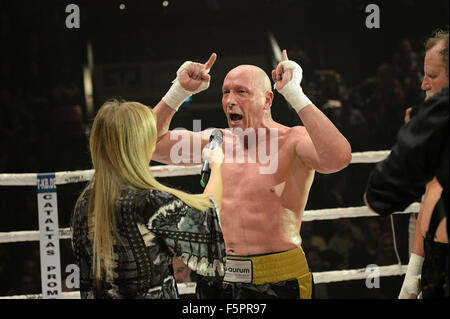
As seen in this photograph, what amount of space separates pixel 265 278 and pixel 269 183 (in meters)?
0.35

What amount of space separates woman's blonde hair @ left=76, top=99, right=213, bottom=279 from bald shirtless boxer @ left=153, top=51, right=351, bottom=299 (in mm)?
482

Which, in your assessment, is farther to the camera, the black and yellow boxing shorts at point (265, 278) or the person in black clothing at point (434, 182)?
the black and yellow boxing shorts at point (265, 278)

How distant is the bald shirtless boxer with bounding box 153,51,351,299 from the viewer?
1.88 m

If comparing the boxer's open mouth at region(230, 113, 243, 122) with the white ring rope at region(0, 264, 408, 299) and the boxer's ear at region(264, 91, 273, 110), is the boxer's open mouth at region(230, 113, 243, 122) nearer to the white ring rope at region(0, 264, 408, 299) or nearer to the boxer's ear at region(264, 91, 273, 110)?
the boxer's ear at region(264, 91, 273, 110)

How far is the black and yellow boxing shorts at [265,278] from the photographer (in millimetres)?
1905

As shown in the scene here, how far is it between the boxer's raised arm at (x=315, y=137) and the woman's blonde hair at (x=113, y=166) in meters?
0.55

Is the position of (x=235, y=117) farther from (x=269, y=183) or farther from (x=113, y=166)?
(x=113, y=166)

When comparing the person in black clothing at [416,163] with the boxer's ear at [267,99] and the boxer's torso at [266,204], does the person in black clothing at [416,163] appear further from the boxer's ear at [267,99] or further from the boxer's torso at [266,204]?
the boxer's ear at [267,99]

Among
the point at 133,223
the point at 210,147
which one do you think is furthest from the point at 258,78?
the point at 133,223

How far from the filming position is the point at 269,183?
6.41 ft

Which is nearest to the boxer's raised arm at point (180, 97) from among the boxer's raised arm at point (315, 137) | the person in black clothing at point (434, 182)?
the boxer's raised arm at point (315, 137)

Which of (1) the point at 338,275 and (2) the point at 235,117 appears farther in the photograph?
(1) the point at 338,275
